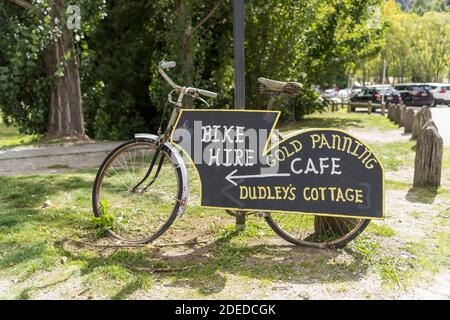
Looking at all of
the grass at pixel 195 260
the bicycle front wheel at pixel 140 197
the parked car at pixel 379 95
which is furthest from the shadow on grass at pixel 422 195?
the parked car at pixel 379 95

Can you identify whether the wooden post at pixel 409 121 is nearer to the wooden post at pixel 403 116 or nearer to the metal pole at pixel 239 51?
the wooden post at pixel 403 116

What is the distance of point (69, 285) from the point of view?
10.9 feet

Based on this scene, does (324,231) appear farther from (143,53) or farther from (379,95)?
(379,95)

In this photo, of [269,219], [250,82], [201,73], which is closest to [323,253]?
[269,219]

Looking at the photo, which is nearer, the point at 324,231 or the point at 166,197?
the point at 324,231

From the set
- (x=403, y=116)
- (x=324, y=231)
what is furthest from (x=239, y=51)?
(x=403, y=116)

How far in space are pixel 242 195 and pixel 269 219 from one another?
297 mm

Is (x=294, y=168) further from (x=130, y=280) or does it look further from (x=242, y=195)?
(x=130, y=280)

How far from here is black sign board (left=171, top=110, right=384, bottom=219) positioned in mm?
3758

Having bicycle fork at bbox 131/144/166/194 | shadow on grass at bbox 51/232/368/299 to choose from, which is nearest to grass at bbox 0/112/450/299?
shadow on grass at bbox 51/232/368/299

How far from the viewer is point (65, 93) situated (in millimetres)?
11406

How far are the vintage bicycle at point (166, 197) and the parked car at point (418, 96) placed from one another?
2548cm

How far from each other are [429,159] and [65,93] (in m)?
8.34

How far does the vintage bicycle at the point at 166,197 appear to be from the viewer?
391cm
